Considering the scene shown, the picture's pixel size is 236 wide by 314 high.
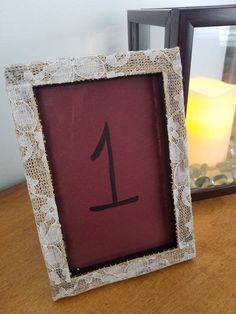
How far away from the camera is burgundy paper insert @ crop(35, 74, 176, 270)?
1.17 feet

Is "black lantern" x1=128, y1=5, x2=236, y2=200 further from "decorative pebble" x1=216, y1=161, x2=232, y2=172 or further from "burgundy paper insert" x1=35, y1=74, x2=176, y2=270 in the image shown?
"burgundy paper insert" x1=35, y1=74, x2=176, y2=270

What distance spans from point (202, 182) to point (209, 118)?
118 millimetres

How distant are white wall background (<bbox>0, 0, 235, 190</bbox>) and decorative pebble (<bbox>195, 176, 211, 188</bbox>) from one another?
13.4 inches

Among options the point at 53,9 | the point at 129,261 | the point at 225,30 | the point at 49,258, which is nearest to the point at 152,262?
the point at 129,261

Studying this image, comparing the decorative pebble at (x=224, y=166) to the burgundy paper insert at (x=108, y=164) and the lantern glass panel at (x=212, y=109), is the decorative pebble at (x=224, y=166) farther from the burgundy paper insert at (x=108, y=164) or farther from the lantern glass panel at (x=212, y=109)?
the burgundy paper insert at (x=108, y=164)

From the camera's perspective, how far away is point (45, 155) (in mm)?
352

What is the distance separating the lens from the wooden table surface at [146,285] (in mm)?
375

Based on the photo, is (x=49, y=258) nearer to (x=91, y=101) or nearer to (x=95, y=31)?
(x=91, y=101)

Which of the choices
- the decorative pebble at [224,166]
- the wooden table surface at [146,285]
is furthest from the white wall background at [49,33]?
the decorative pebble at [224,166]

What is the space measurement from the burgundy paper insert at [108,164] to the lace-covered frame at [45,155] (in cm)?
1

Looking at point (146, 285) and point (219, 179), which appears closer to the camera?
point (146, 285)

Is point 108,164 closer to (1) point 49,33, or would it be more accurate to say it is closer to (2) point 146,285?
(2) point 146,285

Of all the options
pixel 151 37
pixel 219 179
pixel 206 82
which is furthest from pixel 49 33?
pixel 219 179

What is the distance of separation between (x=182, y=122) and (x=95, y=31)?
0.33m
